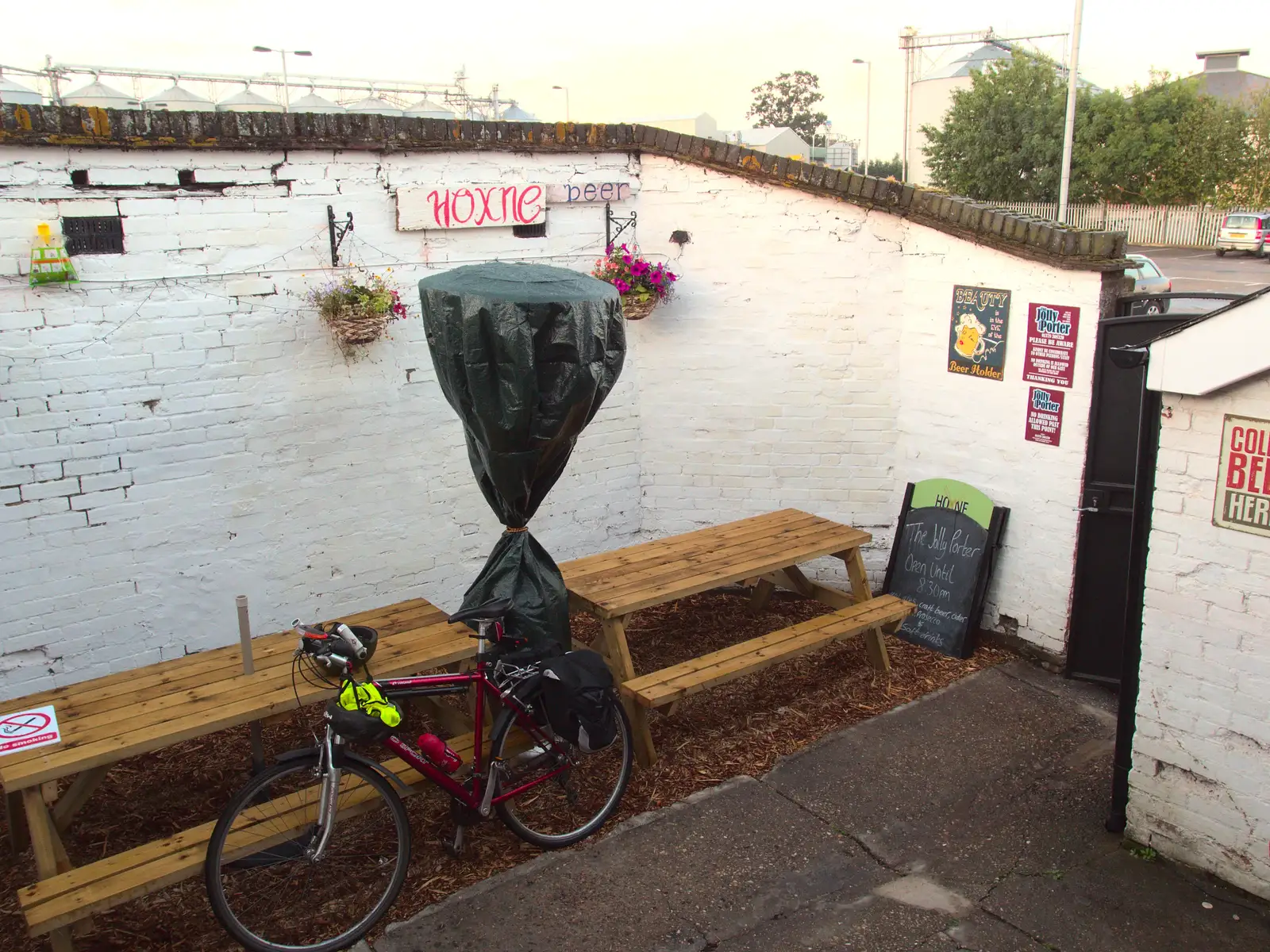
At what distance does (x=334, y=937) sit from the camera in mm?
3535

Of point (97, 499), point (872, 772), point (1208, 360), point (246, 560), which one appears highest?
point (1208, 360)

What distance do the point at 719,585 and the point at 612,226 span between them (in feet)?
8.25

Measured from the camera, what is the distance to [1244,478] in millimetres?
3707

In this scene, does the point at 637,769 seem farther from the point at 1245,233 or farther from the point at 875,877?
the point at 1245,233

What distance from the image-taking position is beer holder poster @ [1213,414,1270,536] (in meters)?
3.64

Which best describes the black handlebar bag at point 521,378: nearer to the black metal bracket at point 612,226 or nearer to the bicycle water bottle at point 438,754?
the bicycle water bottle at point 438,754

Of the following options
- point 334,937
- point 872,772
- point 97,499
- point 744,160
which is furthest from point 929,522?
point 97,499

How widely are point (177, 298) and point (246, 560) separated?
137 centimetres

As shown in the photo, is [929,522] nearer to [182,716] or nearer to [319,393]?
[319,393]

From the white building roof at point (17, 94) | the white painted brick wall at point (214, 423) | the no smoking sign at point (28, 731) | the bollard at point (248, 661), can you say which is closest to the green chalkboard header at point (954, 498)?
the white painted brick wall at point (214, 423)

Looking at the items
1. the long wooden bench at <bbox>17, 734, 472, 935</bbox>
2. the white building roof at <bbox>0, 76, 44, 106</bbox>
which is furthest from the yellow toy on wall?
the white building roof at <bbox>0, 76, 44, 106</bbox>

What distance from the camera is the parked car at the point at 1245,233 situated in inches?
1206

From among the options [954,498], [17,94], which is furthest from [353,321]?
[17,94]

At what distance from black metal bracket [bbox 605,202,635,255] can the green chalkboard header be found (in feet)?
7.81
